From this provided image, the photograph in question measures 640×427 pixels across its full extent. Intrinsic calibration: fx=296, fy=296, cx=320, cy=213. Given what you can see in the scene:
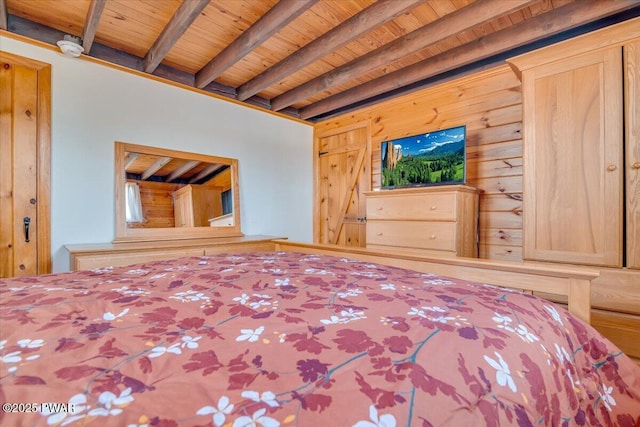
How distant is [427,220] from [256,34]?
2064mm

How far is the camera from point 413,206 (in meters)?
2.73

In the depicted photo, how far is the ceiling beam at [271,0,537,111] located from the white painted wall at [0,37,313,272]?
0.87 metres

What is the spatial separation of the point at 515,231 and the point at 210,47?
3164 millimetres

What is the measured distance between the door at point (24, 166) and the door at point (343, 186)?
2930 mm

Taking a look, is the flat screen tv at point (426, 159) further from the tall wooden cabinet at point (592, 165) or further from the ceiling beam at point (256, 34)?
the ceiling beam at point (256, 34)

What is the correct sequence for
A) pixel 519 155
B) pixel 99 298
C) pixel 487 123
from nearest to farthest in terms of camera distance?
pixel 99 298 → pixel 519 155 → pixel 487 123

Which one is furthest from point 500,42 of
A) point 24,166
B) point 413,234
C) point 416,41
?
point 24,166

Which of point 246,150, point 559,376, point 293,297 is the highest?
point 246,150

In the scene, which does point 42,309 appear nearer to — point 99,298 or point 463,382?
point 99,298

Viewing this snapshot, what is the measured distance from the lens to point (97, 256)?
2229 mm

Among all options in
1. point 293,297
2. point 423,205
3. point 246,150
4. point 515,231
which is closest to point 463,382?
point 293,297

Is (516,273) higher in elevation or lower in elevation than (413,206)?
lower

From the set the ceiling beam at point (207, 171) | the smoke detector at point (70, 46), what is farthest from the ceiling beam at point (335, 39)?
the smoke detector at point (70, 46)

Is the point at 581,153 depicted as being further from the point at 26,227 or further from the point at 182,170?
the point at 26,227
